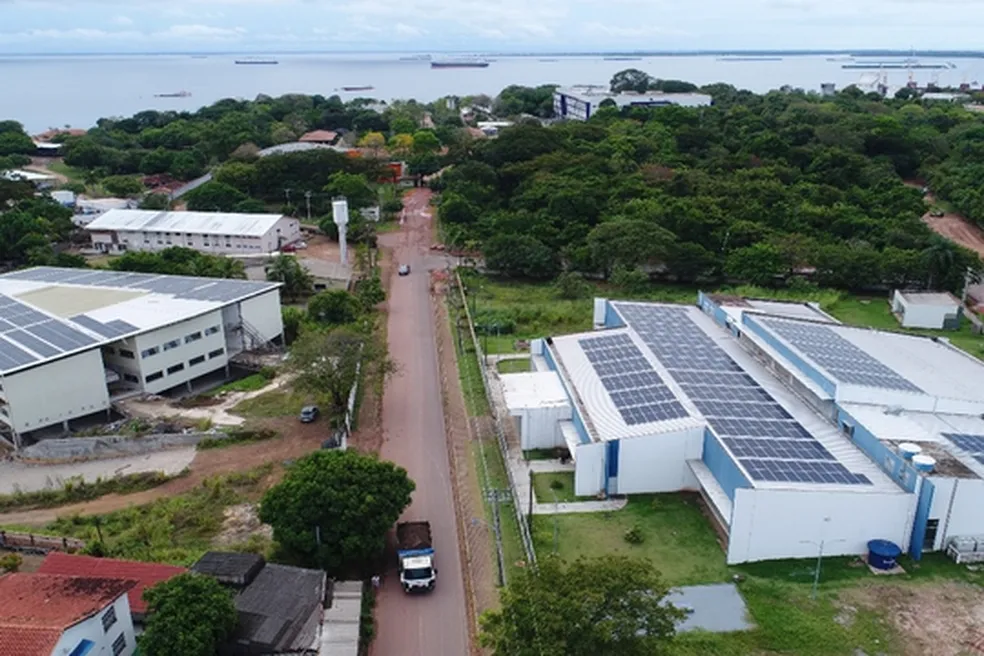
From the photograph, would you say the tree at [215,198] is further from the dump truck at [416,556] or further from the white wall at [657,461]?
the white wall at [657,461]

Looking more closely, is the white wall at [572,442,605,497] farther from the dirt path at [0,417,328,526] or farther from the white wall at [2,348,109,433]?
the white wall at [2,348,109,433]

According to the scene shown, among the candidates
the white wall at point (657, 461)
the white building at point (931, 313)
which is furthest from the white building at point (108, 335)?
the white building at point (931, 313)

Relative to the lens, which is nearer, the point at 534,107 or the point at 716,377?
the point at 716,377

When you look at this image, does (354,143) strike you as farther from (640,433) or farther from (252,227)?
(640,433)

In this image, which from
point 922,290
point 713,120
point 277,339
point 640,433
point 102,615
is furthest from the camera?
point 713,120

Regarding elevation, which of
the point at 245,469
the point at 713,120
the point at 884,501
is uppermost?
the point at 713,120

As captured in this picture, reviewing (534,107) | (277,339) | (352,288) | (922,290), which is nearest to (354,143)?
(534,107)
